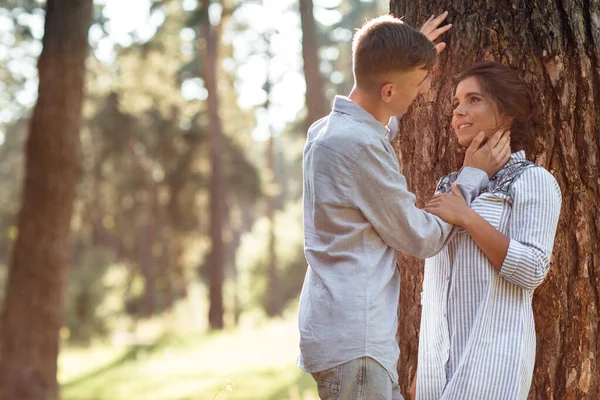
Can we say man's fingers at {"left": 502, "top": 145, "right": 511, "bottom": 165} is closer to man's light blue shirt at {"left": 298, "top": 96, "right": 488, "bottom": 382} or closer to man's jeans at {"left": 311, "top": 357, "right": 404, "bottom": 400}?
man's light blue shirt at {"left": 298, "top": 96, "right": 488, "bottom": 382}

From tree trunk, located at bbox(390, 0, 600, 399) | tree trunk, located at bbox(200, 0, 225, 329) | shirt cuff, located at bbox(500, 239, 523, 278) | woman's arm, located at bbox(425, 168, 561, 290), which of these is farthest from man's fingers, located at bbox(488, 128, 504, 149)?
tree trunk, located at bbox(200, 0, 225, 329)

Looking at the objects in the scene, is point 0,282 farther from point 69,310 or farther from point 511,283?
point 511,283

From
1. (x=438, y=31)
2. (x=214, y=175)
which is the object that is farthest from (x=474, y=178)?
(x=214, y=175)

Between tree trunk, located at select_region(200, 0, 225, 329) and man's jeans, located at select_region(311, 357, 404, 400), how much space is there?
1711cm

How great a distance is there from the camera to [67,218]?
734 cm

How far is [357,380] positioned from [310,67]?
9.31 m

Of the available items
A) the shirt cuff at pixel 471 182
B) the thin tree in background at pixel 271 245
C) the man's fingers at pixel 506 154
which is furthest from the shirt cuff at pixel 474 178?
the thin tree in background at pixel 271 245

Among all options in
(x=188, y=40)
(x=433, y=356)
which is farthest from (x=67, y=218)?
(x=188, y=40)

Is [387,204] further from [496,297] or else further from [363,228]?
[496,297]

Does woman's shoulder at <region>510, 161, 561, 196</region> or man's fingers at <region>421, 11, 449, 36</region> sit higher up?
man's fingers at <region>421, 11, 449, 36</region>

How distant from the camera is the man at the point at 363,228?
8.07 ft

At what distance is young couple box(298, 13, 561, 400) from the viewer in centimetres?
248

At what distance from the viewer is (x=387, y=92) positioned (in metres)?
2.64

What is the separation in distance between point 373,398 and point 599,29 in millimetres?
2095
